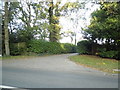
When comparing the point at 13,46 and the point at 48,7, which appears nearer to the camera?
the point at 13,46

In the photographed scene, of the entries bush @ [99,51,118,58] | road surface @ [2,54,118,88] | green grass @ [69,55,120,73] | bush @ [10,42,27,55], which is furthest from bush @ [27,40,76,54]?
road surface @ [2,54,118,88]

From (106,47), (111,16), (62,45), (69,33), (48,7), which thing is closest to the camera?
(111,16)

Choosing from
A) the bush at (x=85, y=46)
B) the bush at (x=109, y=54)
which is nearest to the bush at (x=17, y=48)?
the bush at (x=85, y=46)

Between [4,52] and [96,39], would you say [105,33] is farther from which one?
[4,52]

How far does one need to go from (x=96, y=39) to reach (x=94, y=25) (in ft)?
9.85

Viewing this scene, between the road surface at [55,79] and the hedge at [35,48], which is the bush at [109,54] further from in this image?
the road surface at [55,79]

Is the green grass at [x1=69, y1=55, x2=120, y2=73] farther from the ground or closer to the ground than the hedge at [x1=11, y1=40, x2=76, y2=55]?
closer to the ground

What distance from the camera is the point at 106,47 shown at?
1599 centimetres

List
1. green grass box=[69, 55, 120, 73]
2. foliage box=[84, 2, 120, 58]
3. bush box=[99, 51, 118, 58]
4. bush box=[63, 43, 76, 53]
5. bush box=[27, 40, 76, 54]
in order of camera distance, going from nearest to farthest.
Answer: green grass box=[69, 55, 120, 73] < foliage box=[84, 2, 120, 58] < bush box=[99, 51, 118, 58] < bush box=[27, 40, 76, 54] < bush box=[63, 43, 76, 53]

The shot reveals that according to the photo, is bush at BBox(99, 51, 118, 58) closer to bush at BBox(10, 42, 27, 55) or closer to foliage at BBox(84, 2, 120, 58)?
foliage at BBox(84, 2, 120, 58)

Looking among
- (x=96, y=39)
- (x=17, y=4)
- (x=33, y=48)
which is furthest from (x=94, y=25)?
(x=17, y=4)

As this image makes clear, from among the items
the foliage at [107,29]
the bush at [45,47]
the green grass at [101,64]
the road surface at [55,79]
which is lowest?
the green grass at [101,64]

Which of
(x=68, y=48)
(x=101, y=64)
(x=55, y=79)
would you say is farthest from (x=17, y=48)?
(x=55, y=79)

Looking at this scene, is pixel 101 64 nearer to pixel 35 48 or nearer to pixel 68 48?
pixel 35 48
